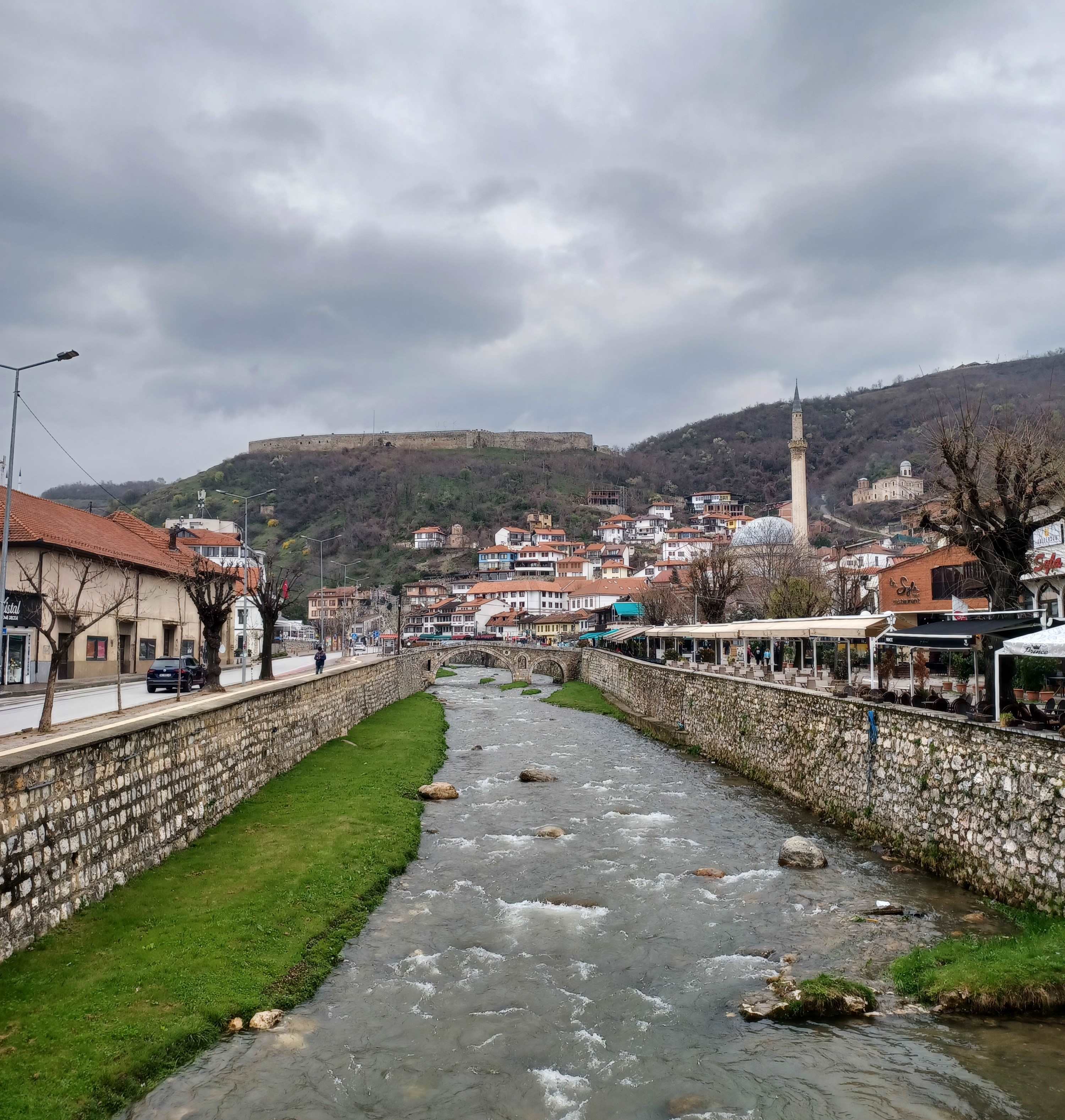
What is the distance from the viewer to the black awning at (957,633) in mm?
15383

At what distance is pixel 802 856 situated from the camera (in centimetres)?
1564

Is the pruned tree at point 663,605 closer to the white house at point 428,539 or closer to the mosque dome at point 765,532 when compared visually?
the mosque dome at point 765,532

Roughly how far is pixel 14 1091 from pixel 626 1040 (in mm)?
6008

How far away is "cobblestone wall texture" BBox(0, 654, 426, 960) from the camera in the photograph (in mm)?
9125

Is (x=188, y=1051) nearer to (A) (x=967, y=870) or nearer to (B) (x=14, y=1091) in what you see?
(B) (x=14, y=1091)

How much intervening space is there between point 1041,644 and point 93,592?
120 feet

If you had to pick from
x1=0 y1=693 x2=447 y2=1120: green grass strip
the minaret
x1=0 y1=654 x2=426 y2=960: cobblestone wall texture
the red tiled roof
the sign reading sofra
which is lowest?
x1=0 y1=693 x2=447 y2=1120: green grass strip

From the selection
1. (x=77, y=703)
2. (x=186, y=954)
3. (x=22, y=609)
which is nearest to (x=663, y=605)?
(x=22, y=609)

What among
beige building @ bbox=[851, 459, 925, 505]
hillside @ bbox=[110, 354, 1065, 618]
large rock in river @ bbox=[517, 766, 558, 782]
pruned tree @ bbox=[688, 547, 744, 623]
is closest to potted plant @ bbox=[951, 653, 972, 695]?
large rock in river @ bbox=[517, 766, 558, 782]

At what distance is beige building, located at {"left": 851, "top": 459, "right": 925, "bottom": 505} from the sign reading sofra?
152m

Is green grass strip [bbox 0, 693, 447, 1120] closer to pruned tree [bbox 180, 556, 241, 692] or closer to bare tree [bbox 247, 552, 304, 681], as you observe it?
pruned tree [bbox 180, 556, 241, 692]

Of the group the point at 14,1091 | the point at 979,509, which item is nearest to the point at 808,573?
the point at 979,509

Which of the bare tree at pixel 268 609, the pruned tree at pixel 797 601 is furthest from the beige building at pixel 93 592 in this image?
the pruned tree at pixel 797 601

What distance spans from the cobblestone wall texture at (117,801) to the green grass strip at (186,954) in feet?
1.08
